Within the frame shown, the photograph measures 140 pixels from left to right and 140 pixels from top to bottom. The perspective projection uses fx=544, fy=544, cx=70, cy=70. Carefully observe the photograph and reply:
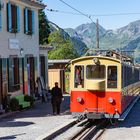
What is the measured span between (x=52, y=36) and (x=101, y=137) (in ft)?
157

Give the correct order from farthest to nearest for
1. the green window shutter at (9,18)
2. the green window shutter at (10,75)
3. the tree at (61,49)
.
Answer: the tree at (61,49) → the green window shutter at (9,18) → the green window shutter at (10,75)

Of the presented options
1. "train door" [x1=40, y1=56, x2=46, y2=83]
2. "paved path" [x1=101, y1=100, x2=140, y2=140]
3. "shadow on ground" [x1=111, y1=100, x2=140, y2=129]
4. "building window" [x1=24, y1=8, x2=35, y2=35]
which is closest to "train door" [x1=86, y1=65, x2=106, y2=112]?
"paved path" [x1=101, y1=100, x2=140, y2=140]

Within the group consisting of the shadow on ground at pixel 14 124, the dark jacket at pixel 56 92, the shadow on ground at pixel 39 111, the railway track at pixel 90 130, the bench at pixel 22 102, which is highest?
the dark jacket at pixel 56 92

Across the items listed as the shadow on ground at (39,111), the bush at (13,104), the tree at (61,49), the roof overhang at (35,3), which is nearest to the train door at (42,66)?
the roof overhang at (35,3)

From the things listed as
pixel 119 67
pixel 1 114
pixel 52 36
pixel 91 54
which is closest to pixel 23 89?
pixel 1 114

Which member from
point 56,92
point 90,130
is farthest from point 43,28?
point 90,130

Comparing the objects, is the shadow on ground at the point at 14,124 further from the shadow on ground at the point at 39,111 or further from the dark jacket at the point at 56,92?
the dark jacket at the point at 56,92

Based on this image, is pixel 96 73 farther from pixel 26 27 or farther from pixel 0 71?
pixel 26 27

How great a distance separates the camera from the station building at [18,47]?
26.5 m

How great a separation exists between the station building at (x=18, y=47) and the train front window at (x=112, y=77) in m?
6.54

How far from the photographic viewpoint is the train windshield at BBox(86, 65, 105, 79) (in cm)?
2073

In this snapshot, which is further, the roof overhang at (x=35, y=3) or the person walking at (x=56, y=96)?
the roof overhang at (x=35, y=3)

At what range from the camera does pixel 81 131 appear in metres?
19.3

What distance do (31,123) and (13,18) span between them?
29.1 feet
